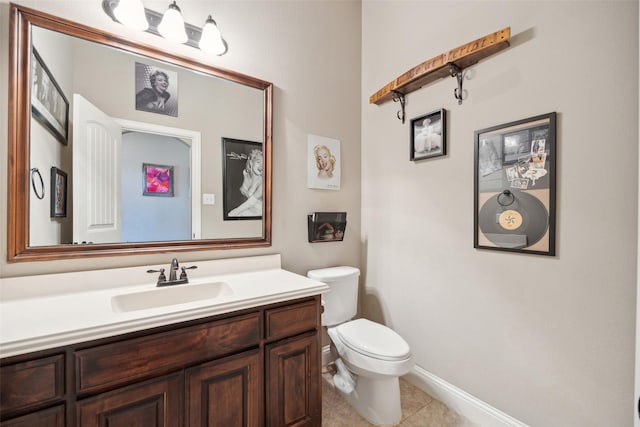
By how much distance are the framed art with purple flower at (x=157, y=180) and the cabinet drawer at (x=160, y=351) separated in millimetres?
776

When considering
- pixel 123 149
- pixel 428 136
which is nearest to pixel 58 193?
pixel 123 149

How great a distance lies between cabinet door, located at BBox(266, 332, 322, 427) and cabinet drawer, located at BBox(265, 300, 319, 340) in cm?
4

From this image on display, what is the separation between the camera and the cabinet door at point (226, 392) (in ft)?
3.41

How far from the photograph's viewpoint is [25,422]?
0.80 metres

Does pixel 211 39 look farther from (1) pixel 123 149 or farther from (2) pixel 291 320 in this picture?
(2) pixel 291 320

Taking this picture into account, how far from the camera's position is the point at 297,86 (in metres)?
1.92

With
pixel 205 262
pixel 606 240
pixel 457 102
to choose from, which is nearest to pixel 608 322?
pixel 606 240

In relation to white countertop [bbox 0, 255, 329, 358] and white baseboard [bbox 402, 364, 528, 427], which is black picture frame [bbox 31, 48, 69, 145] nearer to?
white countertop [bbox 0, 255, 329, 358]

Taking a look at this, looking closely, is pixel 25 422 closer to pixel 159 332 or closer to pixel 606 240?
pixel 159 332

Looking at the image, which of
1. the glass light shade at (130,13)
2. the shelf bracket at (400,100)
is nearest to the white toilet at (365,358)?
the shelf bracket at (400,100)

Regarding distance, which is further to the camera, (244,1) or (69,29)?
(244,1)

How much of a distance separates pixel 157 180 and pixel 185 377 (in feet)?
3.16

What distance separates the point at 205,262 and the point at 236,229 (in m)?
0.27

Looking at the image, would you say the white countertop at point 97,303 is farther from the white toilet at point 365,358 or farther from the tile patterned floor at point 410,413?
the tile patterned floor at point 410,413
